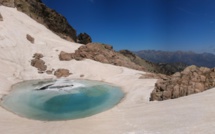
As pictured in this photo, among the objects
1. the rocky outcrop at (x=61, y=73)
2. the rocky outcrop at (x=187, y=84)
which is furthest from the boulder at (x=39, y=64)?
the rocky outcrop at (x=187, y=84)

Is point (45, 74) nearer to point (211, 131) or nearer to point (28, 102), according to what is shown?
point (28, 102)

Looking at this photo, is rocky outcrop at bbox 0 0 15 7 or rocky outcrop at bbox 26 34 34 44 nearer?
rocky outcrop at bbox 26 34 34 44

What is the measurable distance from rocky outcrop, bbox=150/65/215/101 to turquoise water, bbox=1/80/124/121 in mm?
7070

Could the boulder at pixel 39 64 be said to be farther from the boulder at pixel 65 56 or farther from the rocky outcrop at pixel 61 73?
the boulder at pixel 65 56

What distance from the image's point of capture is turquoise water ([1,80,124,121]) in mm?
30959

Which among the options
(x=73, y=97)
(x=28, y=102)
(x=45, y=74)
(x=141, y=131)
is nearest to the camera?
(x=141, y=131)

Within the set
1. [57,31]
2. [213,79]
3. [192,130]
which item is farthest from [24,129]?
[57,31]

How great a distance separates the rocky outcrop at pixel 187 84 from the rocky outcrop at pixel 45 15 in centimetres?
7818

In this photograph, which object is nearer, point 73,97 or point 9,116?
point 9,116

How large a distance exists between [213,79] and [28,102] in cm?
2648

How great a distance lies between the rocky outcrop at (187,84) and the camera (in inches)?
1216

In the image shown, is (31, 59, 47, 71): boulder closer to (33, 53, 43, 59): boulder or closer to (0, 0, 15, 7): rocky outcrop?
(33, 53, 43, 59): boulder

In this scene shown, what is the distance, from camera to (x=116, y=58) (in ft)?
233

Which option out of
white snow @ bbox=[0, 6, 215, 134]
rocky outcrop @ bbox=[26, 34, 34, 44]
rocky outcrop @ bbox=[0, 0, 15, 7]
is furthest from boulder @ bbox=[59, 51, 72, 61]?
rocky outcrop @ bbox=[0, 0, 15, 7]
